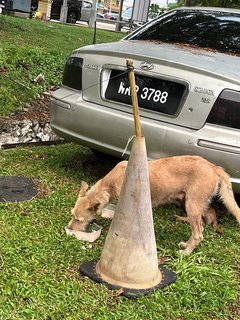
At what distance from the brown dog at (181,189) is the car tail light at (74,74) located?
119 cm

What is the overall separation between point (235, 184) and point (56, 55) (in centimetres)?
556

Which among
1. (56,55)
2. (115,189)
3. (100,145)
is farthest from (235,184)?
(56,55)

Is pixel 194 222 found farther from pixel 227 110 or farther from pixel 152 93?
pixel 152 93

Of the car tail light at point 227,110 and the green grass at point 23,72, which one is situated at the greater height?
the car tail light at point 227,110

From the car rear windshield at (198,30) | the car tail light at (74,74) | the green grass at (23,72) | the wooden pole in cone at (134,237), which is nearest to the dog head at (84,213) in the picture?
the wooden pole in cone at (134,237)

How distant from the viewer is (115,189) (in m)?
3.59

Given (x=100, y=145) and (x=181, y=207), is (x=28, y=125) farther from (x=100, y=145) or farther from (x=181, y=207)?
(x=181, y=207)

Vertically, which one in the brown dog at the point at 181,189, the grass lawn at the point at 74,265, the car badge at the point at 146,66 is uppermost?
the car badge at the point at 146,66

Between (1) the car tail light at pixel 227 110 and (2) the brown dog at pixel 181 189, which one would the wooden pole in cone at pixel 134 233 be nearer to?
(2) the brown dog at pixel 181 189

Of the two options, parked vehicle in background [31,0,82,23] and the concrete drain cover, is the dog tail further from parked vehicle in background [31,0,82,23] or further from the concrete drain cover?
parked vehicle in background [31,0,82,23]

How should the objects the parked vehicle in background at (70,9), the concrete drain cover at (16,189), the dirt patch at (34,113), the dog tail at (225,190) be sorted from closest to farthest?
the dog tail at (225,190)
the concrete drain cover at (16,189)
the dirt patch at (34,113)
the parked vehicle in background at (70,9)

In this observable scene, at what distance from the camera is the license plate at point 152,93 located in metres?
3.92

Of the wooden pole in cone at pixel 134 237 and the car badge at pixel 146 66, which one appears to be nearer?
the wooden pole in cone at pixel 134 237

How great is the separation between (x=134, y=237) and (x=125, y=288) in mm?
299
